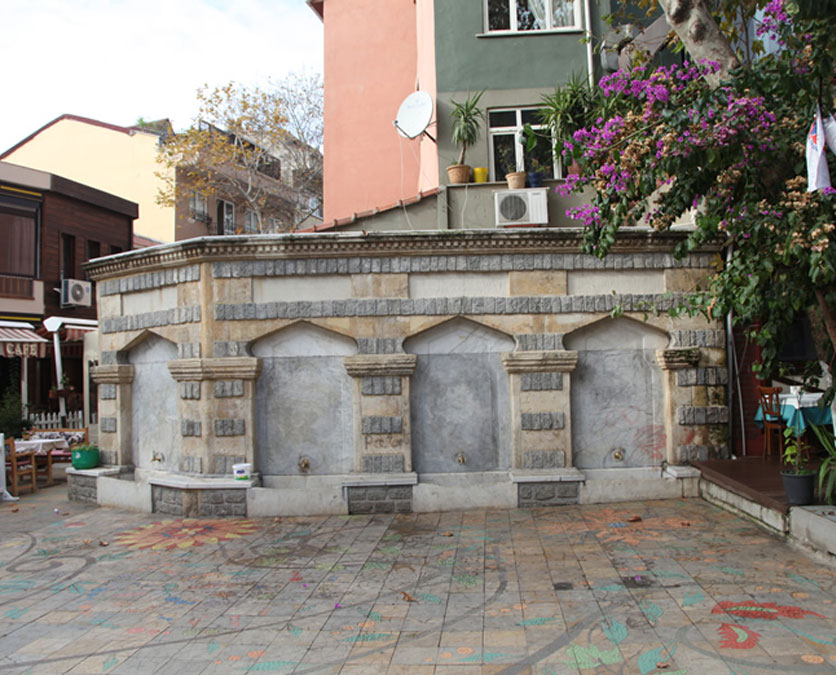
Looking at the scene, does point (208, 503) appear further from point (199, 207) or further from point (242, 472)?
point (199, 207)

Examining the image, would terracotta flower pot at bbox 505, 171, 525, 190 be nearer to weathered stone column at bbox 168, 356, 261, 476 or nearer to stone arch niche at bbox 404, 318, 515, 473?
stone arch niche at bbox 404, 318, 515, 473

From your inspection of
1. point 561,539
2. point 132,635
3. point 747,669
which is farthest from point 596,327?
point 132,635

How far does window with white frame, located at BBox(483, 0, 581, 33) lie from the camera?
13.7m

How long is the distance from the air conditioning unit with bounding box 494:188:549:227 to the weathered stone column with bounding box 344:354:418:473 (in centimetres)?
352

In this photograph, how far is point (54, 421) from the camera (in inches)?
718

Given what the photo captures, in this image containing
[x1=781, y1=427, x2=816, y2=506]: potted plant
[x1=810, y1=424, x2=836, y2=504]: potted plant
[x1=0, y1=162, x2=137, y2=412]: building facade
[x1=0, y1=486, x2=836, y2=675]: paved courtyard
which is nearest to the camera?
[x1=0, y1=486, x2=836, y2=675]: paved courtyard

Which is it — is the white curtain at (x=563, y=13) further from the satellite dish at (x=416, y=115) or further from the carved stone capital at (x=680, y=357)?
the carved stone capital at (x=680, y=357)

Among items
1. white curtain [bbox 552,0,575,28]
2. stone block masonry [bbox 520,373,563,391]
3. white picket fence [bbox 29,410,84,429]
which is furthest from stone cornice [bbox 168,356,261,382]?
white picket fence [bbox 29,410,84,429]

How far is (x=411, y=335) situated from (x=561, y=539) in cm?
344

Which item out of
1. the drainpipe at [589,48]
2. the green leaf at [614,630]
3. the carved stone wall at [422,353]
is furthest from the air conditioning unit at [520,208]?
the green leaf at [614,630]

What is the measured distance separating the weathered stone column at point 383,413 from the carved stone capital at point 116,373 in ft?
12.8

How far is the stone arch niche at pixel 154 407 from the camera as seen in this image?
10695 millimetres

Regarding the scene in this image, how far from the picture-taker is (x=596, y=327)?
10078 millimetres

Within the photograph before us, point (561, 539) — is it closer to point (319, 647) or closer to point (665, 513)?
point (665, 513)
